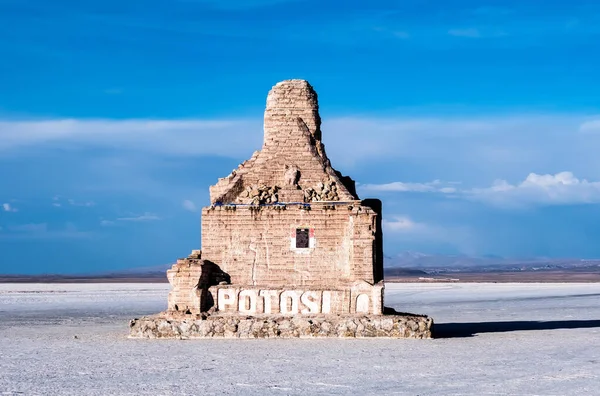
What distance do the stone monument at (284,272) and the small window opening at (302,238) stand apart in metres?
0.02

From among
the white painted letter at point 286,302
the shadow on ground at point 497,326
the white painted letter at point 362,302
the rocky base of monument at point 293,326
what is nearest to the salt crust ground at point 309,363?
the shadow on ground at point 497,326

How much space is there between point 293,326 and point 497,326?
25.2 feet

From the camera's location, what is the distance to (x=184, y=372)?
659 inches

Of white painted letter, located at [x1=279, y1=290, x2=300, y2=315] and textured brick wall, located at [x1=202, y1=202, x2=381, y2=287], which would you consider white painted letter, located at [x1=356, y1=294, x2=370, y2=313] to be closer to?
textured brick wall, located at [x1=202, y1=202, x2=381, y2=287]

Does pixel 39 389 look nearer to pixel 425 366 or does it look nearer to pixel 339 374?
pixel 339 374

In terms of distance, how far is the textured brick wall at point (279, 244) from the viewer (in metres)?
22.5

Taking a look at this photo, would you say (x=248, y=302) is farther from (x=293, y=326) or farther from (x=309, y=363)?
(x=309, y=363)

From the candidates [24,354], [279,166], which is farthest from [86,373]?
[279,166]

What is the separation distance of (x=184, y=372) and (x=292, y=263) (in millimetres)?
6251

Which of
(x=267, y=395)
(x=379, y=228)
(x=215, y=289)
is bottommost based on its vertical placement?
(x=267, y=395)

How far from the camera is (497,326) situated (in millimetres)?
26812

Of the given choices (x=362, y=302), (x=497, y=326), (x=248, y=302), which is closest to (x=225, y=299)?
(x=248, y=302)

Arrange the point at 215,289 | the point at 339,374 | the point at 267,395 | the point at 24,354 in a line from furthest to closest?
the point at 215,289 → the point at 24,354 → the point at 339,374 → the point at 267,395

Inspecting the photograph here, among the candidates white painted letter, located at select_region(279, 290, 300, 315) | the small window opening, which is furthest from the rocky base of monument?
the small window opening
